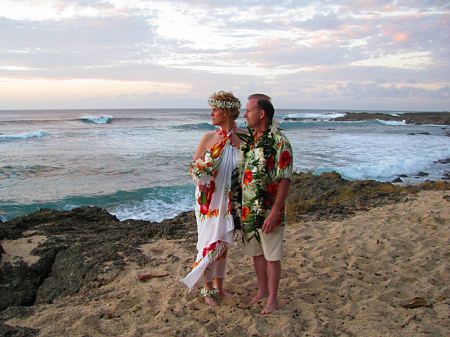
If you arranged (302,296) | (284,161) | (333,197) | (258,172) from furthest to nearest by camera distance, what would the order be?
(333,197), (302,296), (258,172), (284,161)

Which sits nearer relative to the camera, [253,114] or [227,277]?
[253,114]

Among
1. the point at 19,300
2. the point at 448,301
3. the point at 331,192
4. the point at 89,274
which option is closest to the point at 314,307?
the point at 448,301

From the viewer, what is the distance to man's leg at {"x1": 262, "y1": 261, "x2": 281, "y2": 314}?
3.24 m

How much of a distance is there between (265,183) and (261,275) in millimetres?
1036

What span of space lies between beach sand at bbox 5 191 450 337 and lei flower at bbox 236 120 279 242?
865 millimetres

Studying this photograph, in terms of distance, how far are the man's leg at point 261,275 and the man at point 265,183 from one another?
15 centimetres

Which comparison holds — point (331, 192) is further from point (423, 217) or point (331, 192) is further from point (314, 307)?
point (314, 307)

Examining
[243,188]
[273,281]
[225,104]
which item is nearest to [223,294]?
[273,281]

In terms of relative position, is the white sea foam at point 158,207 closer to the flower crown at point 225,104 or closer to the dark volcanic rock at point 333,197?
the dark volcanic rock at point 333,197

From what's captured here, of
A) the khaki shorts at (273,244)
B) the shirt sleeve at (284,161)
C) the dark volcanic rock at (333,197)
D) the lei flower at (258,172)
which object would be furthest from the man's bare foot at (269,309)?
the dark volcanic rock at (333,197)

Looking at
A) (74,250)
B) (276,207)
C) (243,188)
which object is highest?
(243,188)

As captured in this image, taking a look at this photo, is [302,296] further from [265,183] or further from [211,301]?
[265,183]

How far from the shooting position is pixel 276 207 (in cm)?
306

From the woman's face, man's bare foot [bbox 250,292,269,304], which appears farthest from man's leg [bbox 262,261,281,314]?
the woman's face
